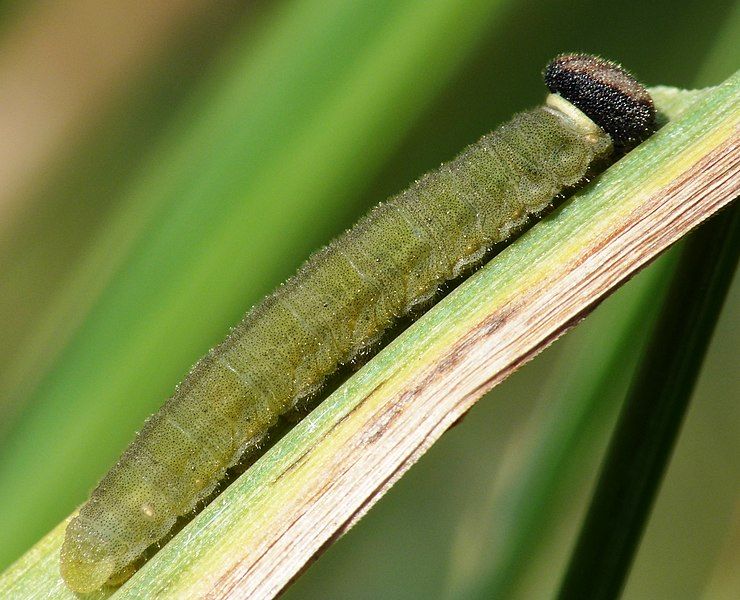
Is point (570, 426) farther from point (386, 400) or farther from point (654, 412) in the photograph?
point (386, 400)

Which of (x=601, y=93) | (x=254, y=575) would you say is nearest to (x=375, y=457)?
(x=254, y=575)

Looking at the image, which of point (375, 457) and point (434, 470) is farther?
point (434, 470)

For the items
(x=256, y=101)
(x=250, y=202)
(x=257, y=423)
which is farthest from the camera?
(x=257, y=423)

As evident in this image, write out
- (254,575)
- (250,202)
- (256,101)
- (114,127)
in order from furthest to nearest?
(114,127), (256,101), (250,202), (254,575)

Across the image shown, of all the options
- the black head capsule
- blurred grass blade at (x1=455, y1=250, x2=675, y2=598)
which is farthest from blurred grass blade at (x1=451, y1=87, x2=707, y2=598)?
the black head capsule

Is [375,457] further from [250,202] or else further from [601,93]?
[601,93]

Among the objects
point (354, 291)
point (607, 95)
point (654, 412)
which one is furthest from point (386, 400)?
point (607, 95)

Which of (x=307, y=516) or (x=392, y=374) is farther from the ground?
(x=392, y=374)

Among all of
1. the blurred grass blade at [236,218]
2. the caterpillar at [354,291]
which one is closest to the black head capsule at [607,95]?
the caterpillar at [354,291]
